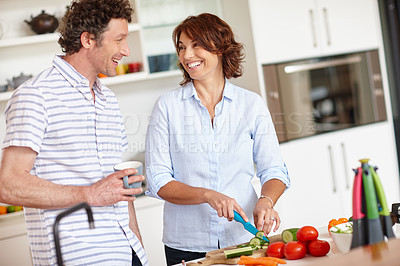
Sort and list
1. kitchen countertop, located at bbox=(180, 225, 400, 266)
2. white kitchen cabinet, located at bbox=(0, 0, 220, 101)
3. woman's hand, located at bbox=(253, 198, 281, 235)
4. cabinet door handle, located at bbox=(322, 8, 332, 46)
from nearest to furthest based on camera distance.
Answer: kitchen countertop, located at bbox=(180, 225, 400, 266) < woman's hand, located at bbox=(253, 198, 281, 235) < white kitchen cabinet, located at bbox=(0, 0, 220, 101) < cabinet door handle, located at bbox=(322, 8, 332, 46)

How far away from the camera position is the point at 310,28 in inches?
142

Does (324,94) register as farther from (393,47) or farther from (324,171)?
(393,47)

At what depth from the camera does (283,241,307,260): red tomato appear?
1.70 meters

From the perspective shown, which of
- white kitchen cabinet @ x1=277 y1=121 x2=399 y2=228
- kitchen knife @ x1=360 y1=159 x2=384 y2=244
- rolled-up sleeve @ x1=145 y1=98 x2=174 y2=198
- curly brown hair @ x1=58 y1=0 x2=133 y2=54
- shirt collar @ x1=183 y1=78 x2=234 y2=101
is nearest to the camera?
kitchen knife @ x1=360 y1=159 x2=384 y2=244

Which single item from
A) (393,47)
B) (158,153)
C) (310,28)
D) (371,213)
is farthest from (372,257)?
(393,47)

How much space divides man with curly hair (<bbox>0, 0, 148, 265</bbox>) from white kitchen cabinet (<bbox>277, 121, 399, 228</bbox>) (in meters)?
1.87

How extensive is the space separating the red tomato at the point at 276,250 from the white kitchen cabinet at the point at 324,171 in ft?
5.57

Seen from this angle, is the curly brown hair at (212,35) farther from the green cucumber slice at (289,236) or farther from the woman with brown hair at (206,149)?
the green cucumber slice at (289,236)

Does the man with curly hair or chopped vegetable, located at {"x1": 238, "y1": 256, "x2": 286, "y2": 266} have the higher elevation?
the man with curly hair

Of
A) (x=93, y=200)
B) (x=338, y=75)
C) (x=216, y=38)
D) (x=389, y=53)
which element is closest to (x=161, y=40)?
(x=338, y=75)

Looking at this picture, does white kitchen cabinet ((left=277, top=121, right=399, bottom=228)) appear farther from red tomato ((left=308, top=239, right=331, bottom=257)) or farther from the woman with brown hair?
red tomato ((left=308, top=239, right=331, bottom=257))

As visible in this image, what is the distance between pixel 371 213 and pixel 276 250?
445 mm

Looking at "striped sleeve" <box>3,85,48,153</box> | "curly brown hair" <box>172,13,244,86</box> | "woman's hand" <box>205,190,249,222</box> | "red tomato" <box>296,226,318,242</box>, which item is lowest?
"red tomato" <box>296,226,318,242</box>

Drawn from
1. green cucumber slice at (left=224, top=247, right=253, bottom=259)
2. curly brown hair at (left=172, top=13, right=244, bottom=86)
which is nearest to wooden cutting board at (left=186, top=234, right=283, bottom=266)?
green cucumber slice at (left=224, top=247, right=253, bottom=259)
